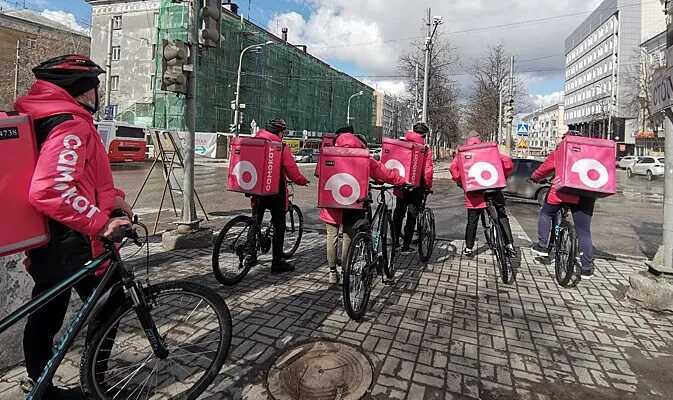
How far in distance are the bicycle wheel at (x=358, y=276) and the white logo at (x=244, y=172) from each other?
1605mm

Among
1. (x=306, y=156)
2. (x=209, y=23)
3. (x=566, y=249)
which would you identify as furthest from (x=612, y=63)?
(x=209, y=23)

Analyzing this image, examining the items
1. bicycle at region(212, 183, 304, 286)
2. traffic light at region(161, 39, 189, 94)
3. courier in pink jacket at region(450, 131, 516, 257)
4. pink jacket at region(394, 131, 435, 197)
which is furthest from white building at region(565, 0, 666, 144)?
bicycle at region(212, 183, 304, 286)

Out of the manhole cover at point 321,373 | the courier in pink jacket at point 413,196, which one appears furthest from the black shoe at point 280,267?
the manhole cover at point 321,373

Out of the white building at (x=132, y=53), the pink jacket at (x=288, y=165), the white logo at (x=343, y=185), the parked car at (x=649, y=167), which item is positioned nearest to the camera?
the white logo at (x=343, y=185)

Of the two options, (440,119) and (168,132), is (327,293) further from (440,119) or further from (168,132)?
(440,119)

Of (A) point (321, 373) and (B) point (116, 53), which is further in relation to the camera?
(B) point (116, 53)

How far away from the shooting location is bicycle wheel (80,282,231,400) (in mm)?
2502

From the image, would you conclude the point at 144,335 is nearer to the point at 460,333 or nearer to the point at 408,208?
the point at 460,333

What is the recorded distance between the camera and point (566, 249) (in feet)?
17.2

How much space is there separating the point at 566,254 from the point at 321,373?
3641 mm

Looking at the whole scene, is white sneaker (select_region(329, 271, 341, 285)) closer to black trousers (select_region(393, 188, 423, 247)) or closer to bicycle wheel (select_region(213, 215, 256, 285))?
bicycle wheel (select_region(213, 215, 256, 285))

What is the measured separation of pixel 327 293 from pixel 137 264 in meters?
2.51

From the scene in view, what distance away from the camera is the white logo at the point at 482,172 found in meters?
5.65

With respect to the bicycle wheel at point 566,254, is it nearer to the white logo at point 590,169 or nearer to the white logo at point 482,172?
the white logo at point 590,169
